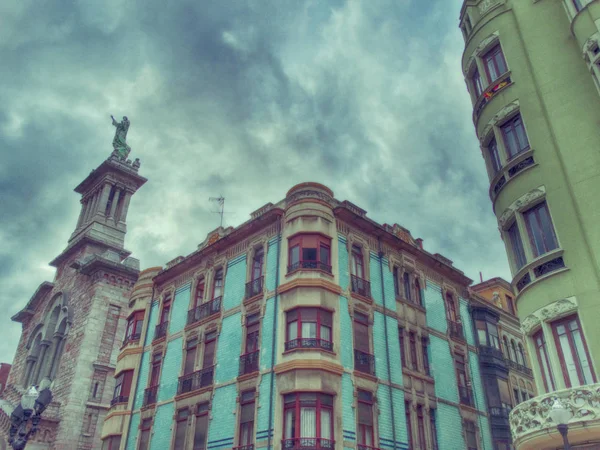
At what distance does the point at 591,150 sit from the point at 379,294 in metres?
12.9

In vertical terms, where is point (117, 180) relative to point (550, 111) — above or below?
above

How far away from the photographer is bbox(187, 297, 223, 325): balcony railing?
29016 millimetres

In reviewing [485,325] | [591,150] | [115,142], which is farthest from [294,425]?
[115,142]

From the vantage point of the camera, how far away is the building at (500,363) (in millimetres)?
30422

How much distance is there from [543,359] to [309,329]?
10.1 m

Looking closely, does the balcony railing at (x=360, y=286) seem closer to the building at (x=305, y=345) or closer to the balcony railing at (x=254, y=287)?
the building at (x=305, y=345)

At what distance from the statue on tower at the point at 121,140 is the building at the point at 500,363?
42478 millimetres

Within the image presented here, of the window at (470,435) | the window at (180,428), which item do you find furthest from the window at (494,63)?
the window at (180,428)

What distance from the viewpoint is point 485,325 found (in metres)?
34.0

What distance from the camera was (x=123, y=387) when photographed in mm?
32094

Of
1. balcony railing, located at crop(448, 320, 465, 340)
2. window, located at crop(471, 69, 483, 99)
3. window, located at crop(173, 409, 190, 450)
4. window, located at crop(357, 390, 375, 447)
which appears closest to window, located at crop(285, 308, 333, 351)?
window, located at crop(357, 390, 375, 447)

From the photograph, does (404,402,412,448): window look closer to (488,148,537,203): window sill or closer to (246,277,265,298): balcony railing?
(246,277,265,298): balcony railing

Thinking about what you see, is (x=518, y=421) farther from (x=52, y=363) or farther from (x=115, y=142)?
(x=115, y=142)

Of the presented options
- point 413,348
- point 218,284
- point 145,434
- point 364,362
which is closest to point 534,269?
point 364,362
